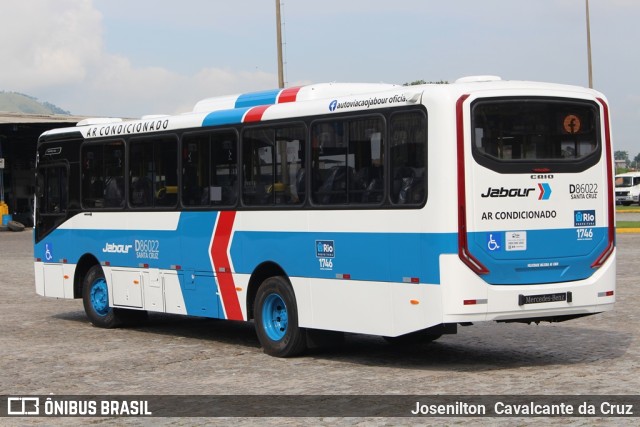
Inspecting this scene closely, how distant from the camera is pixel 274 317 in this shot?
13.7 m

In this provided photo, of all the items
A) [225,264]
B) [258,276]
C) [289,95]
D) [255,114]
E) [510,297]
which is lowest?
[510,297]

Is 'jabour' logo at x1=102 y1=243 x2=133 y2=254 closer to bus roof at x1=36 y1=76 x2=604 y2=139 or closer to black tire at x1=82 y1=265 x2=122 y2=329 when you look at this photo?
black tire at x1=82 y1=265 x2=122 y2=329

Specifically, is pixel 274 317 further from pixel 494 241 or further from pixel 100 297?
pixel 100 297

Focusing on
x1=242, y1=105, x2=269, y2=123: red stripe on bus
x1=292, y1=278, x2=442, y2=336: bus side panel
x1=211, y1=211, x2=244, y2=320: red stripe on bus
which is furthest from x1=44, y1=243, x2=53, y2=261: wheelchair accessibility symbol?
x1=292, y1=278, x2=442, y2=336: bus side panel

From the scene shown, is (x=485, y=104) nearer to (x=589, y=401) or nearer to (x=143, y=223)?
(x=589, y=401)

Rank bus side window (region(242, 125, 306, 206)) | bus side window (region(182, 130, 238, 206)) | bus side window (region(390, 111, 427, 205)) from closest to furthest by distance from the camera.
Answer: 1. bus side window (region(390, 111, 427, 205))
2. bus side window (region(242, 125, 306, 206))
3. bus side window (region(182, 130, 238, 206))

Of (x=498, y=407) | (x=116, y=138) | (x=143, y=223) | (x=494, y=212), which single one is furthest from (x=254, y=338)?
(x=498, y=407)

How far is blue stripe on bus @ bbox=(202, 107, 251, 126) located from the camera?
14.3 meters

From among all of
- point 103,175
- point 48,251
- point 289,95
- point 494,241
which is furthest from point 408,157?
point 48,251

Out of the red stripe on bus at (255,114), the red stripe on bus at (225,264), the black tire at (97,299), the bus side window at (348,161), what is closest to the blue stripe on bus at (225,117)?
the red stripe on bus at (255,114)

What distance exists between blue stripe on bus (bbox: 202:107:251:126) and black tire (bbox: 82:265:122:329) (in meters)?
3.57

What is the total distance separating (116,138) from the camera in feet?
55.3

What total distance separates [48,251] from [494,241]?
29.5 ft

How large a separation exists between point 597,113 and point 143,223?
21.3 ft
